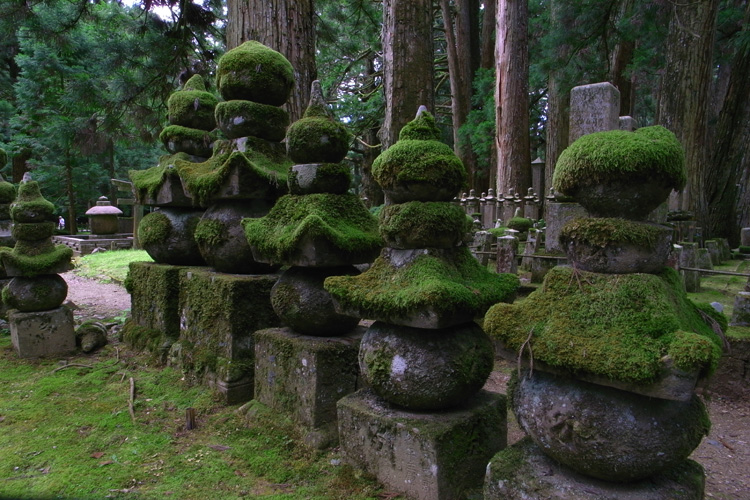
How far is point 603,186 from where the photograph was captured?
172cm

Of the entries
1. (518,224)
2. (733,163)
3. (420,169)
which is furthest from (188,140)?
(733,163)

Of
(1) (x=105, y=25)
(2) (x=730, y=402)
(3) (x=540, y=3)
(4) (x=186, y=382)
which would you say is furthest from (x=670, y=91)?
(1) (x=105, y=25)

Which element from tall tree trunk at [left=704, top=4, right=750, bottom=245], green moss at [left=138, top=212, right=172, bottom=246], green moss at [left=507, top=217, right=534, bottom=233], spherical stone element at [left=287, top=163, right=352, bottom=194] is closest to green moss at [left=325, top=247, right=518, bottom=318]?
spherical stone element at [left=287, top=163, right=352, bottom=194]

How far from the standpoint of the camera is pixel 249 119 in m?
3.84

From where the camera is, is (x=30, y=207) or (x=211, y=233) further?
(x=30, y=207)

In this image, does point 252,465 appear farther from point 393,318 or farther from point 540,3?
point 540,3

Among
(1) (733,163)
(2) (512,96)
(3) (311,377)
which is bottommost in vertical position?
(3) (311,377)

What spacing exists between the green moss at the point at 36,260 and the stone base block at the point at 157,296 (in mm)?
788

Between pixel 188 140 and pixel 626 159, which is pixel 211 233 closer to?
pixel 188 140

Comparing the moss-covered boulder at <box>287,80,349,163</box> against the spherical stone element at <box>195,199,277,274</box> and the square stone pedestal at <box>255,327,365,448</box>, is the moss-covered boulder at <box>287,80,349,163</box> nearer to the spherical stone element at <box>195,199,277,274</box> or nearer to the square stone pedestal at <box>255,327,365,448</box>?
the spherical stone element at <box>195,199,277,274</box>

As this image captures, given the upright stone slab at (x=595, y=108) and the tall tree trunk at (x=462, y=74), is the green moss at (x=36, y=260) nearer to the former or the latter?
the upright stone slab at (x=595, y=108)

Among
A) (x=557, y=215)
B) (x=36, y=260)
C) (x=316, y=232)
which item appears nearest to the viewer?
(x=316, y=232)

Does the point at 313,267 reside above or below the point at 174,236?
below

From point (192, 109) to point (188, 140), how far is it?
34 centimetres
